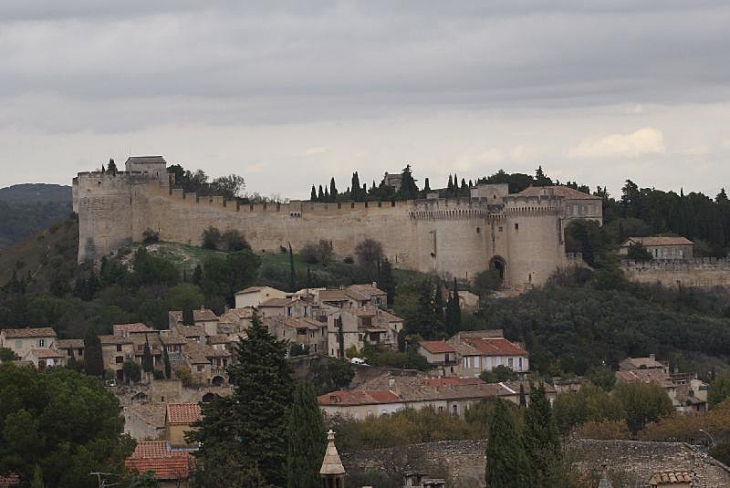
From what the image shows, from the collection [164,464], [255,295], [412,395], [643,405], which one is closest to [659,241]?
[255,295]

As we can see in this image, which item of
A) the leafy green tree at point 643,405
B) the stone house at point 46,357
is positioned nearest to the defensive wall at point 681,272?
the leafy green tree at point 643,405

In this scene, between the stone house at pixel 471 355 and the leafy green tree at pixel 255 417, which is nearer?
the leafy green tree at pixel 255 417

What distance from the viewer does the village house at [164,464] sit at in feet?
134

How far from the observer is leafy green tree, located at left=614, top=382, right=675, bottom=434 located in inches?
2441

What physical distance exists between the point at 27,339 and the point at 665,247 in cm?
3386

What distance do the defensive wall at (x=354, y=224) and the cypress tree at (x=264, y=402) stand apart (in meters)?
49.6

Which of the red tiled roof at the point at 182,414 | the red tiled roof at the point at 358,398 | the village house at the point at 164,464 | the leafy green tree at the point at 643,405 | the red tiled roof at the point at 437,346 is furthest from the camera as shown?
the red tiled roof at the point at 437,346

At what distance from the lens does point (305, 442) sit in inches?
1538

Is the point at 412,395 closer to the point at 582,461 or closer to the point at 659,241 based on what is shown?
the point at 582,461

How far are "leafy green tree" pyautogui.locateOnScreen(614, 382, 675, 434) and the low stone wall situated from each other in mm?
15804

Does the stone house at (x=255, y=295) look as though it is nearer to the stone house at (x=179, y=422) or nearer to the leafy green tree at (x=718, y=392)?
the leafy green tree at (x=718, y=392)

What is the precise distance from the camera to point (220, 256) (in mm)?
93062

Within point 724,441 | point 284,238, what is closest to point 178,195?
point 284,238

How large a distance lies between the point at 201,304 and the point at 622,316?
18192 mm
